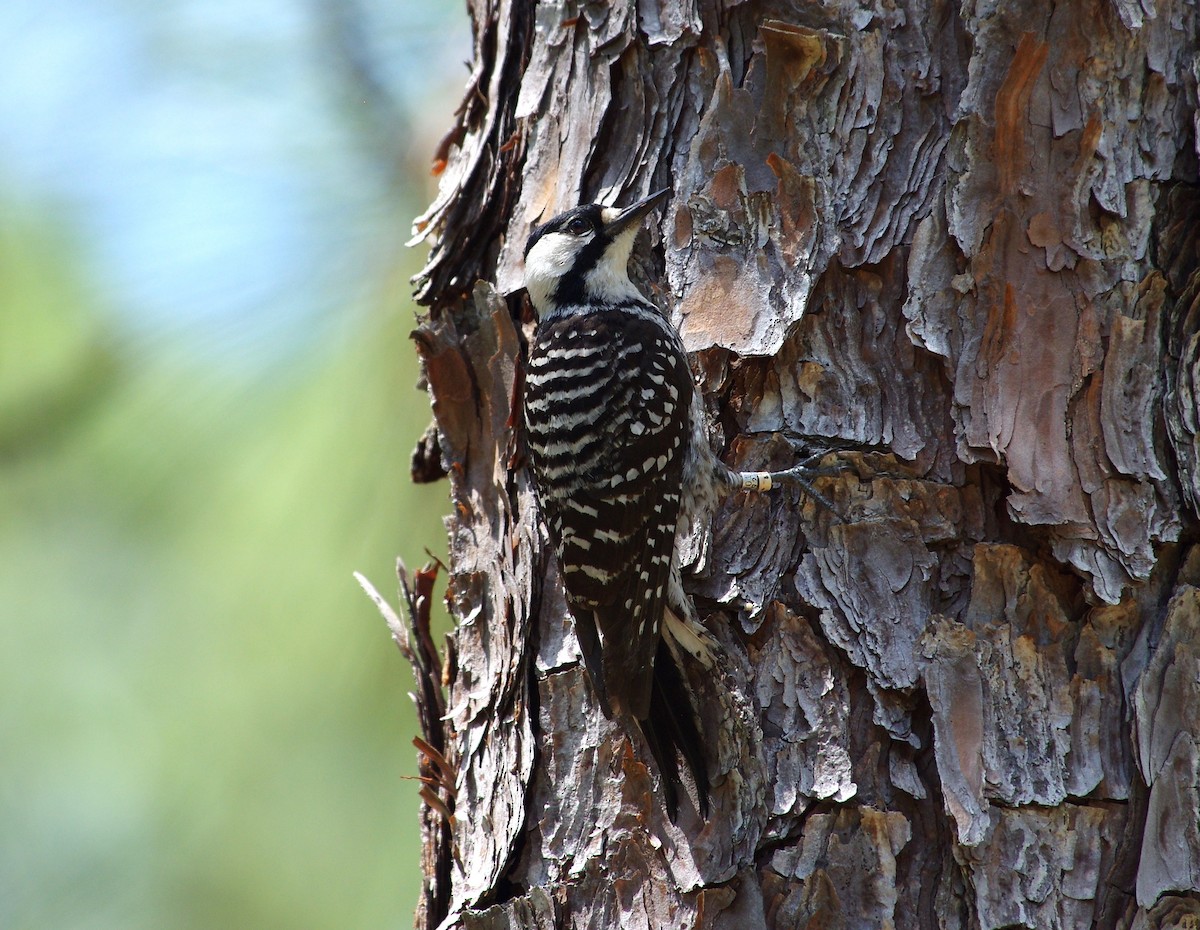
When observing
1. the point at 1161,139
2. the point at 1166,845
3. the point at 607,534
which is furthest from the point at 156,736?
Result: the point at 1161,139

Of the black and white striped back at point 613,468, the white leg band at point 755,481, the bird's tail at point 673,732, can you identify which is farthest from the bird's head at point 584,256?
the bird's tail at point 673,732

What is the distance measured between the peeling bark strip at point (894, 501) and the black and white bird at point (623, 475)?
7cm

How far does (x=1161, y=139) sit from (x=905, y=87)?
1.72ft

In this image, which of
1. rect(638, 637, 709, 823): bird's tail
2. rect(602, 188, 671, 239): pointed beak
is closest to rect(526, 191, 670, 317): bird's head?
rect(602, 188, 671, 239): pointed beak

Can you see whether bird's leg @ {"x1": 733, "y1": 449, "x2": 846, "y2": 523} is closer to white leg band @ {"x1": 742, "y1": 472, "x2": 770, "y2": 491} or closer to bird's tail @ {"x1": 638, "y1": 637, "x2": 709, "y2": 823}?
white leg band @ {"x1": 742, "y1": 472, "x2": 770, "y2": 491}

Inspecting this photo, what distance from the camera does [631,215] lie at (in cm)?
247

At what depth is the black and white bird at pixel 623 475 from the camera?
84.2 inches

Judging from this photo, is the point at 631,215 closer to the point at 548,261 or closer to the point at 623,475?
the point at 548,261

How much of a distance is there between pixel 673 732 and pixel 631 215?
119cm

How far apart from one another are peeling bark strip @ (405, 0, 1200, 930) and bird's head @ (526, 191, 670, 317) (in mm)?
73

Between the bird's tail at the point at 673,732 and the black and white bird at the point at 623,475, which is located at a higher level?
the black and white bird at the point at 623,475

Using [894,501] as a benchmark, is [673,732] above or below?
below

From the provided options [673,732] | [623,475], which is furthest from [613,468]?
[673,732]

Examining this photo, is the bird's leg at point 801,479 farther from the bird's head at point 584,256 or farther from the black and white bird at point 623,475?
the bird's head at point 584,256
